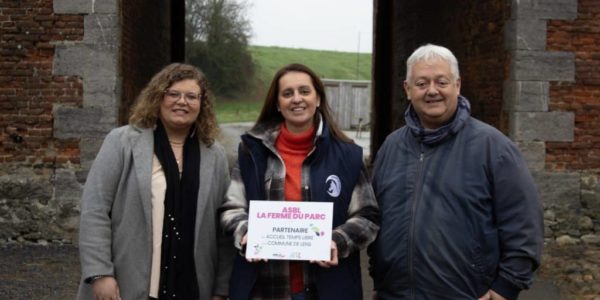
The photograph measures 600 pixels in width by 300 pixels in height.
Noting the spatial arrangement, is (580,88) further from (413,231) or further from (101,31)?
(413,231)

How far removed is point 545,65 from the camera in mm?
7543

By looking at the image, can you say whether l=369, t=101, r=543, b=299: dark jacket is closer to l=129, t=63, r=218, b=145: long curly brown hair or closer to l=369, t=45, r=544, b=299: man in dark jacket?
l=369, t=45, r=544, b=299: man in dark jacket

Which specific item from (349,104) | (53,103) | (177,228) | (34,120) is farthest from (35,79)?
(349,104)

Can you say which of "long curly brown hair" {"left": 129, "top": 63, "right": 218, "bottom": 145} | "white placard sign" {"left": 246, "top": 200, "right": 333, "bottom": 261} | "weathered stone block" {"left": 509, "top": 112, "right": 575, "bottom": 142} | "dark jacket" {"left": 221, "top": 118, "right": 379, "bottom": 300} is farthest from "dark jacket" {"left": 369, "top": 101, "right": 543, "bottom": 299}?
"weathered stone block" {"left": 509, "top": 112, "right": 575, "bottom": 142}

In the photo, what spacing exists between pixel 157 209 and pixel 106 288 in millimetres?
413

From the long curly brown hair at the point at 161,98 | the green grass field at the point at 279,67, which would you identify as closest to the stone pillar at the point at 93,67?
the long curly brown hair at the point at 161,98

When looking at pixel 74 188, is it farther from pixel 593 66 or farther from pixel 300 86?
pixel 593 66

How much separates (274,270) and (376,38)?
10567 mm

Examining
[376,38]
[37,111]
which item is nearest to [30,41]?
[37,111]

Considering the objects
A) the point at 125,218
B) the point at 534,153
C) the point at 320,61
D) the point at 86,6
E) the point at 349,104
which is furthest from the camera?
the point at 320,61

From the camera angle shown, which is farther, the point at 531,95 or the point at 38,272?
the point at 531,95

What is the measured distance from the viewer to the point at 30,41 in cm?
757

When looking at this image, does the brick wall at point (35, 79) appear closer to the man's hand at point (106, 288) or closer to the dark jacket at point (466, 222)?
the man's hand at point (106, 288)

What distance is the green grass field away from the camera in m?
39.9
